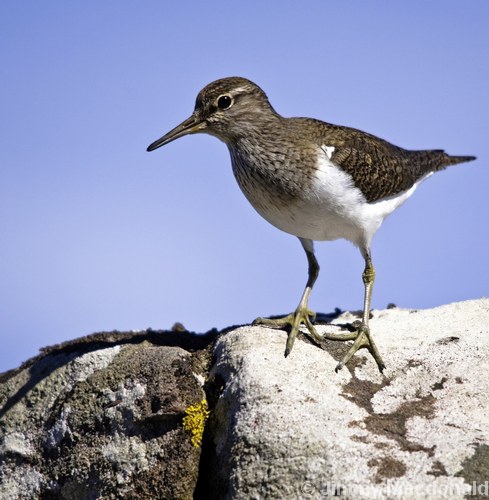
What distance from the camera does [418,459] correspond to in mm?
6316

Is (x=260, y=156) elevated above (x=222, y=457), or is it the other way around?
(x=260, y=156)

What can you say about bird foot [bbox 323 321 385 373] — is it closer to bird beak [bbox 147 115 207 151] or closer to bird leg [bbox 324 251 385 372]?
bird leg [bbox 324 251 385 372]

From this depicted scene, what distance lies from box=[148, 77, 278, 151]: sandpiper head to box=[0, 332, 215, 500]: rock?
2541 millimetres

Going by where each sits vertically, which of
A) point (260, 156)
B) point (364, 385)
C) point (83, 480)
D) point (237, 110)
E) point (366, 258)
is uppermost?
point (237, 110)

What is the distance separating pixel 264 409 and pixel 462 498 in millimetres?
1885

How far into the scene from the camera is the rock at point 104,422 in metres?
7.31

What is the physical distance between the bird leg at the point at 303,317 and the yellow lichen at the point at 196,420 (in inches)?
40.0

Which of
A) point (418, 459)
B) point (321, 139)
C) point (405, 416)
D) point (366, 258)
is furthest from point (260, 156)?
point (418, 459)

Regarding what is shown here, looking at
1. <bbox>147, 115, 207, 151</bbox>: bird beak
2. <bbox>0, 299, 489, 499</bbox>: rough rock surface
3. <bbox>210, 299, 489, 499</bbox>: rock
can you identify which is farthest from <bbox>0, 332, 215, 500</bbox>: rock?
<bbox>147, 115, 207, 151</bbox>: bird beak

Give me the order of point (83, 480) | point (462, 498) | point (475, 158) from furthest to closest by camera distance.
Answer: point (475, 158) → point (83, 480) → point (462, 498)

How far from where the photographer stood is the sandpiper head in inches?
363

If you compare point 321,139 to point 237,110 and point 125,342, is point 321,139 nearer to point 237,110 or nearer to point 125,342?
point 237,110

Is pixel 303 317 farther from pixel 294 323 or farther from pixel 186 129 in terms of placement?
pixel 186 129

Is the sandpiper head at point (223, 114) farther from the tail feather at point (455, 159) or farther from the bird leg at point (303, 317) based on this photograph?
the tail feather at point (455, 159)
